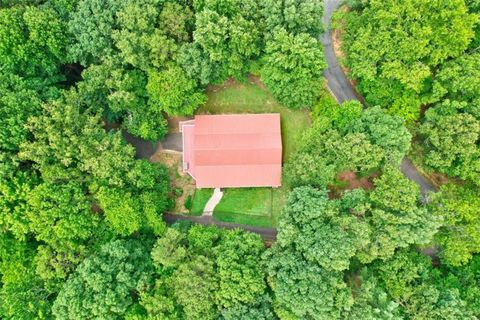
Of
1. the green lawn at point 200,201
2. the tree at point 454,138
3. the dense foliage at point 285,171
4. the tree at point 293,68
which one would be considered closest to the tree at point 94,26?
the dense foliage at point 285,171

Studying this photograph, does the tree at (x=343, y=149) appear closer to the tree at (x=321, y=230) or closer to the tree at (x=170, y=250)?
the tree at (x=321, y=230)

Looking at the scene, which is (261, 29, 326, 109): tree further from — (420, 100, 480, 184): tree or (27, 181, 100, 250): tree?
(27, 181, 100, 250): tree

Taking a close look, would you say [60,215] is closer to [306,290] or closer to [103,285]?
[103,285]

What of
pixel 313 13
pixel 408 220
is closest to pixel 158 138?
pixel 313 13

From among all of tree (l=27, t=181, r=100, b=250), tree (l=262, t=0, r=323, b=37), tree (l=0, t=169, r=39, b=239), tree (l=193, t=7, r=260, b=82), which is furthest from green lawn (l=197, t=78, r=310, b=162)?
tree (l=0, t=169, r=39, b=239)

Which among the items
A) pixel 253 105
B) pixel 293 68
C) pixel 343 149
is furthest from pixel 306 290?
pixel 253 105

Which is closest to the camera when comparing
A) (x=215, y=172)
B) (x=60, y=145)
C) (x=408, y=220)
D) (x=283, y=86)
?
(x=408, y=220)

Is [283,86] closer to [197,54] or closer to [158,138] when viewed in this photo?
[197,54]
